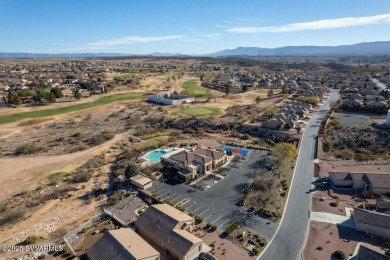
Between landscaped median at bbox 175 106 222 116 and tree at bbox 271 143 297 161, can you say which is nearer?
tree at bbox 271 143 297 161

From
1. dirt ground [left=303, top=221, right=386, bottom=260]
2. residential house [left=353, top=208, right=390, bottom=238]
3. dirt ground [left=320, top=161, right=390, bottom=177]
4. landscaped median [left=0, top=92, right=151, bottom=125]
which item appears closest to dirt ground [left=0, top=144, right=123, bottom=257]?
dirt ground [left=303, top=221, right=386, bottom=260]

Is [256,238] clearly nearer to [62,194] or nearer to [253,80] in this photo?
[62,194]

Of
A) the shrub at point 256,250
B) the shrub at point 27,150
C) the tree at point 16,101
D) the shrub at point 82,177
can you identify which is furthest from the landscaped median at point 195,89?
the shrub at point 256,250

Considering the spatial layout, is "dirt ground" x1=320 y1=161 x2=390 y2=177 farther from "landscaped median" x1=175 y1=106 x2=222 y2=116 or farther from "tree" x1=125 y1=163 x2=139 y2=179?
"landscaped median" x1=175 y1=106 x2=222 y2=116

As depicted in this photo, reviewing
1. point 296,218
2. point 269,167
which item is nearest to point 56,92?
point 269,167

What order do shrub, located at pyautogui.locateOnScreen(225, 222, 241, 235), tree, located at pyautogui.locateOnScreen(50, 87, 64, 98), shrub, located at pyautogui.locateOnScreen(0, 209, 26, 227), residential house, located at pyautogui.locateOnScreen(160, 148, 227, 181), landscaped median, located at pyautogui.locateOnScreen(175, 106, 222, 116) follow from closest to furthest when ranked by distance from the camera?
shrub, located at pyautogui.locateOnScreen(225, 222, 241, 235), shrub, located at pyautogui.locateOnScreen(0, 209, 26, 227), residential house, located at pyautogui.locateOnScreen(160, 148, 227, 181), landscaped median, located at pyautogui.locateOnScreen(175, 106, 222, 116), tree, located at pyautogui.locateOnScreen(50, 87, 64, 98)

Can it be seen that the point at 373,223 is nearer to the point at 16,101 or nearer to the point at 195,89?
the point at 16,101
